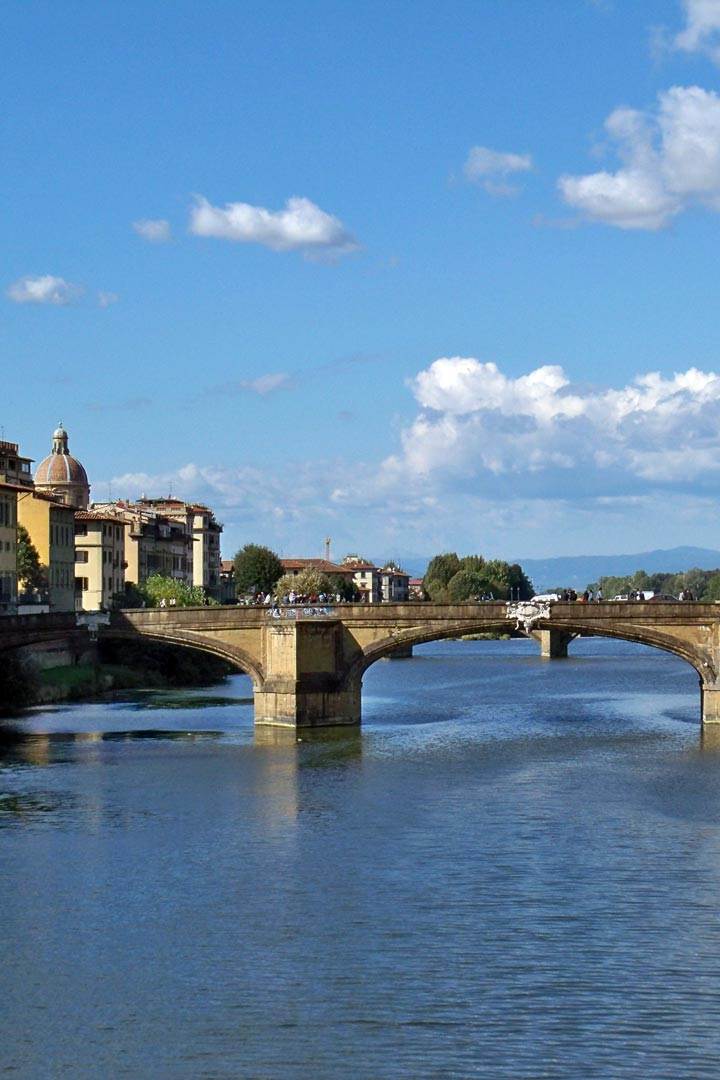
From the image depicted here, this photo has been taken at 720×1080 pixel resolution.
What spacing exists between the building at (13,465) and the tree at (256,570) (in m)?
54.3

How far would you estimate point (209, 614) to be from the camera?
80750 mm

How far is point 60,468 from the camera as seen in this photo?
154125 millimetres

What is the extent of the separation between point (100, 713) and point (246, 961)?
5568 centimetres

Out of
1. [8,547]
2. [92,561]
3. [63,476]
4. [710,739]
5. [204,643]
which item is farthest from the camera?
[63,476]

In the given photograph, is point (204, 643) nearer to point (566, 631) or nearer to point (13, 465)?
point (566, 631)

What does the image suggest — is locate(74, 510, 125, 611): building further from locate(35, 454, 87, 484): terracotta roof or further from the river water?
the river water

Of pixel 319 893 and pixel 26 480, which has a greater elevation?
pixel 26 480

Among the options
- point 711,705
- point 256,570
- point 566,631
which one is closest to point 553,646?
point 256,570

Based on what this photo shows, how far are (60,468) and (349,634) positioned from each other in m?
80.3

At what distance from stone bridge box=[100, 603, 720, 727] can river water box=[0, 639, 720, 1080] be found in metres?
→ 6.79

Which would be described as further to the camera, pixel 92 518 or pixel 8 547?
pixel 92 518

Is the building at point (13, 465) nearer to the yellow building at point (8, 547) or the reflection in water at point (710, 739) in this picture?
the yellow building at point (8, 547)

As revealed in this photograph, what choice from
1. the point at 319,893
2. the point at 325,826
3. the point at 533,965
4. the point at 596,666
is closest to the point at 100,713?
the point at 325,826

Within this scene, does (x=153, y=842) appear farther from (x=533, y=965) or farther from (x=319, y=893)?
(x=533, y=965)
